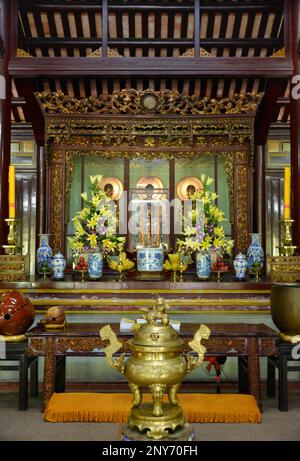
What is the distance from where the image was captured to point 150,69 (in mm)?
4766

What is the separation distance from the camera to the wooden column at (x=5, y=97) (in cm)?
424

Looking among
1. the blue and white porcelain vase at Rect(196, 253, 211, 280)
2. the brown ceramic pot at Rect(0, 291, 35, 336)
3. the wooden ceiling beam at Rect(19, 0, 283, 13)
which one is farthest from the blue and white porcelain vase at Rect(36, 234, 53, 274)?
the wooden ceiling beam at Rect(19, 0, 283, 13)

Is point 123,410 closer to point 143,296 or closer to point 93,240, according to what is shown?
point 143,296

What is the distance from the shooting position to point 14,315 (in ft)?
9.84

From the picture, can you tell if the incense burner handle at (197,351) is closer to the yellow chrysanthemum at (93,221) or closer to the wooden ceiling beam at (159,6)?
the yellow chrysanthemum at (93,221)

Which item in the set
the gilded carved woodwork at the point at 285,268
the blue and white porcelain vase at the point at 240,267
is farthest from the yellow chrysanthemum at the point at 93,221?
the gilded carved woodwork at the point at 285,268

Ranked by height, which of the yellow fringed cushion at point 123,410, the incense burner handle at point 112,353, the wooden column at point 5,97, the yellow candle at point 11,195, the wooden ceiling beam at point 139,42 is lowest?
the yellow fringed cushion at point 123,410

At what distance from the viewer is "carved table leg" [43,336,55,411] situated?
9.39ft

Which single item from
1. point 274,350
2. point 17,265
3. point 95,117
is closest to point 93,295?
point 17,265

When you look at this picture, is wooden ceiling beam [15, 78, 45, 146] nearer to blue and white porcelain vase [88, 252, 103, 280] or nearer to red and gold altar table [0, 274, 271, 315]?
blue and white porcelain vase [88, 252, 103, 280]

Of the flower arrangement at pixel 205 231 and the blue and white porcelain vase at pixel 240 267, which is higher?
the flower arrangement at pixel 205 231

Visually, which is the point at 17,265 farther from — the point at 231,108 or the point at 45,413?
the point at 231,108

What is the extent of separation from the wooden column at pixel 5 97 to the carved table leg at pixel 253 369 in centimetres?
223
